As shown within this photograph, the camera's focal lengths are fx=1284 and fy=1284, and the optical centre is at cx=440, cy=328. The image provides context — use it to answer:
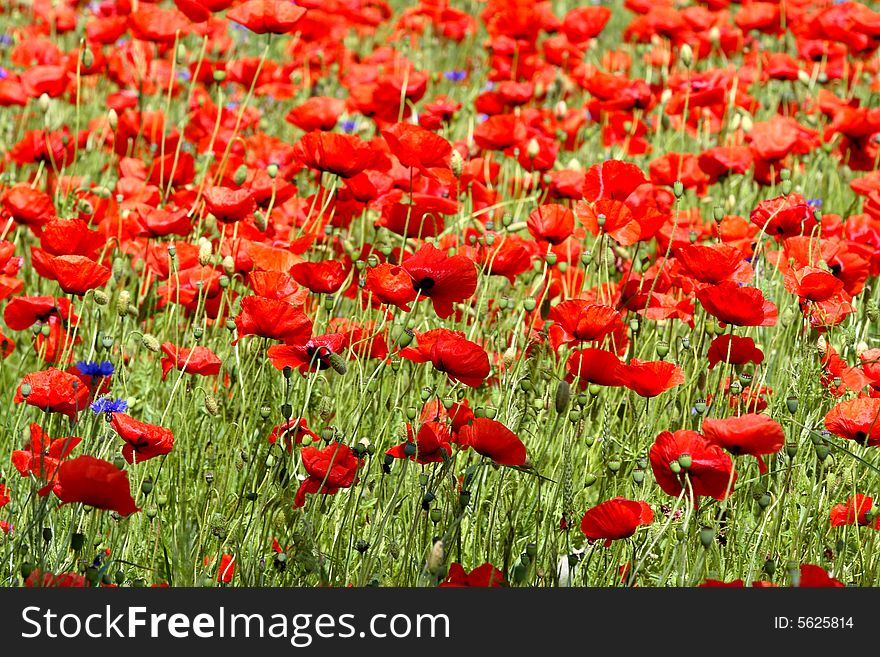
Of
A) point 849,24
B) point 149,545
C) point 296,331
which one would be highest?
point 849,24

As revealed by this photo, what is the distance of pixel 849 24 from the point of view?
405cm

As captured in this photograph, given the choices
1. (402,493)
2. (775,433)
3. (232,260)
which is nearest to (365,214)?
(232,260)

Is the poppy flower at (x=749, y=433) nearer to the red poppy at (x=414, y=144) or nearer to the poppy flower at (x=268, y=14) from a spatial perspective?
the red poppy at (x=414, y=144)

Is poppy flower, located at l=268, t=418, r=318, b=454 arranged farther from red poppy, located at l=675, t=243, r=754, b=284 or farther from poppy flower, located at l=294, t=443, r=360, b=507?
red poppy, located at l=675, t=243, r=754, b=284

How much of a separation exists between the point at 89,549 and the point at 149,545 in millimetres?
243

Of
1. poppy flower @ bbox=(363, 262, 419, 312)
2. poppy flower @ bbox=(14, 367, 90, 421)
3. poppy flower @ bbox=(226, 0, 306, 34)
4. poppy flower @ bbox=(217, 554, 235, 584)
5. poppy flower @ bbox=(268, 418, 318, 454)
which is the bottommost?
poppy flower @ bbox=(217, 554, 235, 584)

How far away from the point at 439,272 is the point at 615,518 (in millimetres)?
533

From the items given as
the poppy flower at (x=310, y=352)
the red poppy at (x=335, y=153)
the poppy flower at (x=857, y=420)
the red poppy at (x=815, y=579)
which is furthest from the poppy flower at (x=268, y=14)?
the red poppy at (x=815, y=579)

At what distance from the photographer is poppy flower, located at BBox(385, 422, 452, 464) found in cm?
186

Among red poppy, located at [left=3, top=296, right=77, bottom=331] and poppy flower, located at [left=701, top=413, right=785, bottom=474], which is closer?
poppy flower, located at [left=701, top=413, right=785, bottom=474]

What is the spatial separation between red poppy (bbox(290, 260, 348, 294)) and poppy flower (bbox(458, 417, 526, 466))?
0.52 m

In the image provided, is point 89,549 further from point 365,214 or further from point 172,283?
point 365,214

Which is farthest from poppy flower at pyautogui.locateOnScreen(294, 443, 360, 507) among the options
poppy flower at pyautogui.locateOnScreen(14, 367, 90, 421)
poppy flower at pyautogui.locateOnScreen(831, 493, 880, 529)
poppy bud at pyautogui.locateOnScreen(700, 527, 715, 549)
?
poppy flower at pyautogui.locateOnScreen(831, 493, 880, 529)

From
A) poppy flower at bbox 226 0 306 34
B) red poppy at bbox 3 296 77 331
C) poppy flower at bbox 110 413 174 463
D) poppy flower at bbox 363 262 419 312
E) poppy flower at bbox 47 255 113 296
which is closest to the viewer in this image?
poppy flower at bbox 110 413 174 463
